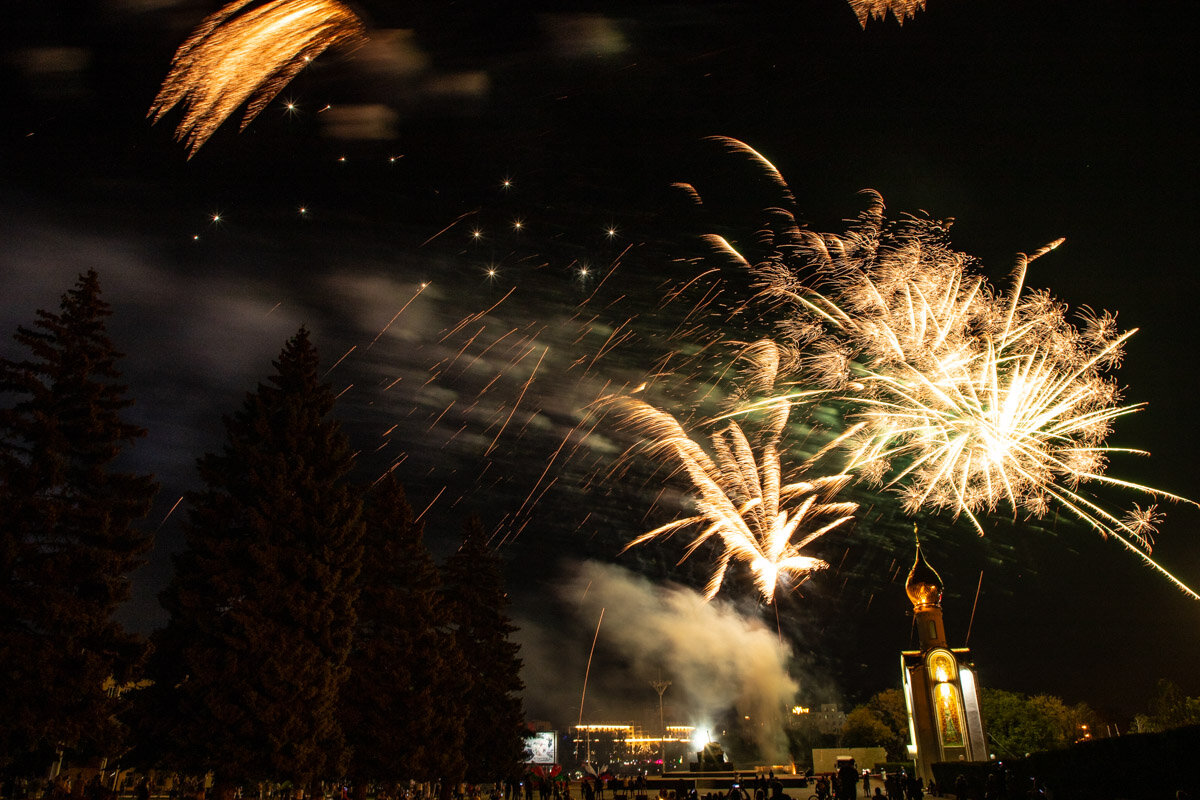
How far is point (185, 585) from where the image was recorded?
61.4ft

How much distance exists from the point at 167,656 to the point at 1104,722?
105424 millimetres

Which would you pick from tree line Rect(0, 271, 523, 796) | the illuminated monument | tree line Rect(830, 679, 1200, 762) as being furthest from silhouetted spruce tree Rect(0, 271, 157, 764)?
tree line Rect(830, 679, 1200, 762)

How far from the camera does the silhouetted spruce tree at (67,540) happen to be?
47.9ft

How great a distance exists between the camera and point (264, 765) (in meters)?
17.0

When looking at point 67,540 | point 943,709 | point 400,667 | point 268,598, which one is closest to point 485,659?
point 400,667

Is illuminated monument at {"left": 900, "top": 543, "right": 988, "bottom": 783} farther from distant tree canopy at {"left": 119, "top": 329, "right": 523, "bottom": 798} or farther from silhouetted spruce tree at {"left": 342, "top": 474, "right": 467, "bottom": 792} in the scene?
distant tree canopy at {"left": 119, "top": 329, "right": 523, "bottom": 798}

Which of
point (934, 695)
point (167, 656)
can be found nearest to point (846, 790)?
point (167, 656)

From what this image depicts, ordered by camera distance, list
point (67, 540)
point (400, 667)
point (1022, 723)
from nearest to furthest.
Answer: point (67, 540)
point (400, 667)
point (1022, 723)

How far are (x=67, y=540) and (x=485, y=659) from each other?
814 inches

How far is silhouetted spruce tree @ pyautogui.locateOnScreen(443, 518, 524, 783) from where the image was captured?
32156mm

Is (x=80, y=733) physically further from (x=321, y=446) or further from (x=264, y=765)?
(x=321, y=446)

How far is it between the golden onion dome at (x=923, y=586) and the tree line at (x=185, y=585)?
37.8 m

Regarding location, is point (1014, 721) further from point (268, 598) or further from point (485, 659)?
point (268, 598)

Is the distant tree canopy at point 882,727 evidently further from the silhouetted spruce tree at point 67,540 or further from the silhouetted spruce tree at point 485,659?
the silhouetted spruce tree at point 67,540
